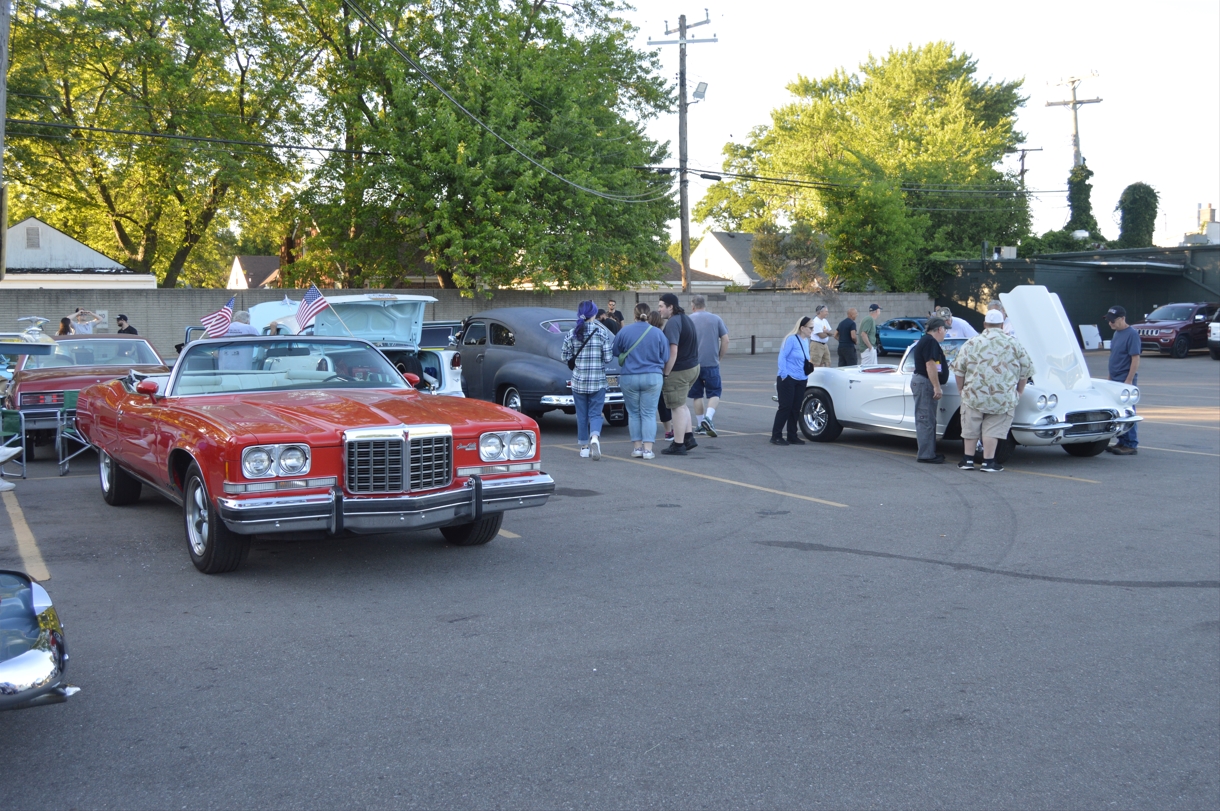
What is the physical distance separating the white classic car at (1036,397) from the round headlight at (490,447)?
642 centimetres

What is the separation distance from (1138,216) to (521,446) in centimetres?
4991

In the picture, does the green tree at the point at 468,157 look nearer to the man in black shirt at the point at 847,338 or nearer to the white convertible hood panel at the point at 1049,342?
the man in black shirt at the point at 847,338

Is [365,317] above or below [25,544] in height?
above

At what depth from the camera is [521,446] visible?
6816mm

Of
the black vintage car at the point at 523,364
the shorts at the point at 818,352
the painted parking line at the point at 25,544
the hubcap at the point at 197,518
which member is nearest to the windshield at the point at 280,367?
the hubcap at the point at 197,518

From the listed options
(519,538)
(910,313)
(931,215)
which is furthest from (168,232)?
(931,215)

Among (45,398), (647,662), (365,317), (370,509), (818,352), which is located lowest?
(647,662)

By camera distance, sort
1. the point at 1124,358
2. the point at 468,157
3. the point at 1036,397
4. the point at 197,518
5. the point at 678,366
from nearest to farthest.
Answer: the point at 197,518
the point at 1036,397
the point at 678,366
the point at 1124,358
the point at 468,157

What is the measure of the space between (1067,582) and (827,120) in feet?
209

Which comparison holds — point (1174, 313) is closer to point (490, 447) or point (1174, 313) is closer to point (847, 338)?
point (847, 338)

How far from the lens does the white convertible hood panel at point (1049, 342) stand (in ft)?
38.8

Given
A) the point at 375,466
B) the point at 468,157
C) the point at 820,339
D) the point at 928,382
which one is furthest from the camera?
the point at 468,157

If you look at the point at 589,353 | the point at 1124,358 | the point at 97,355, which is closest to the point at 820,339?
the point at 1124,358

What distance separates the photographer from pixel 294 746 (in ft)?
12.9
